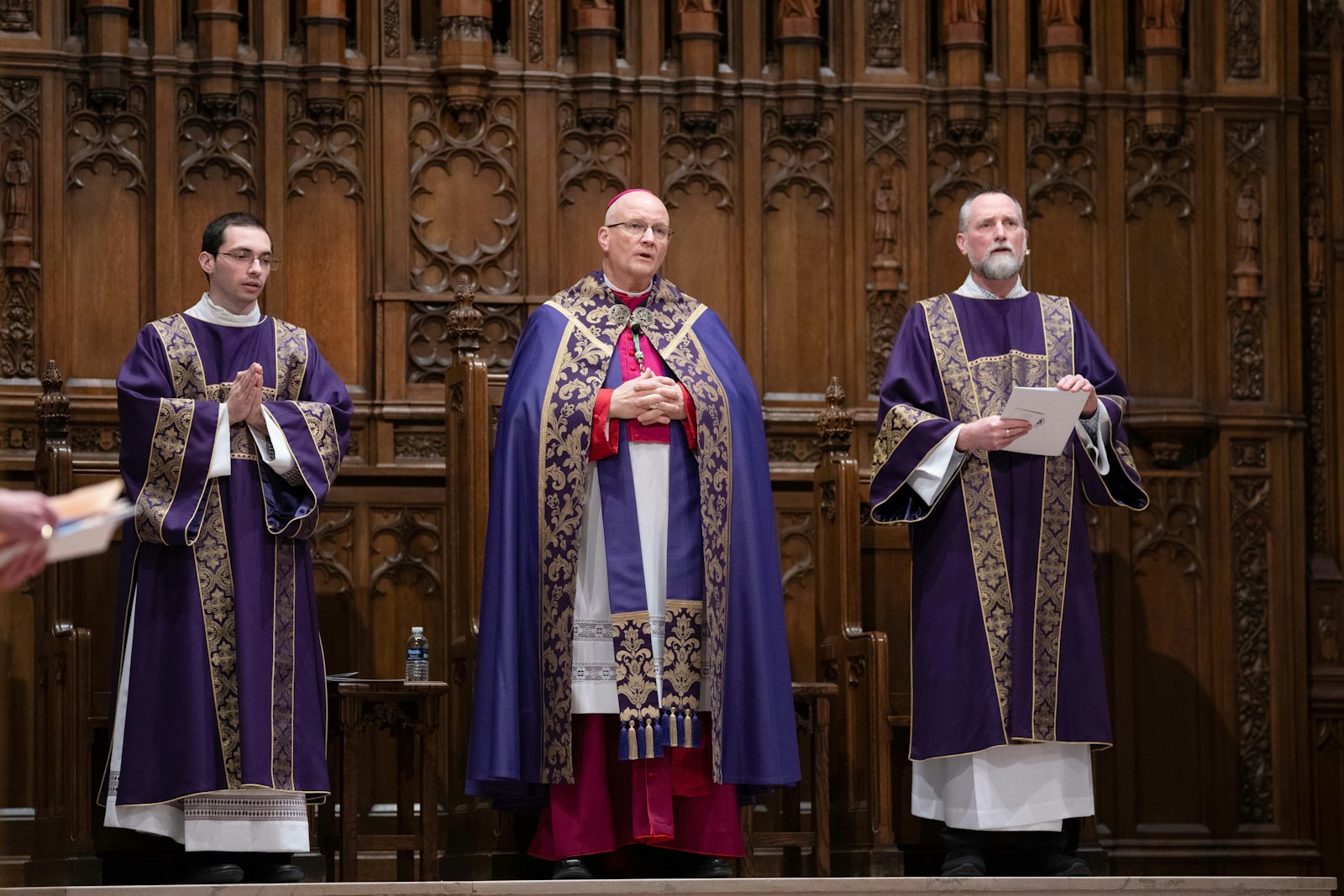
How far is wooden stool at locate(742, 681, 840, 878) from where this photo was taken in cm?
658

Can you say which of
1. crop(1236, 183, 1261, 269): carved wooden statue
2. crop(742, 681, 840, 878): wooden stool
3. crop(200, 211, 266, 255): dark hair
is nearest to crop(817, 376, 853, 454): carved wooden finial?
crop(742, 681, 840, 878): wooden stool

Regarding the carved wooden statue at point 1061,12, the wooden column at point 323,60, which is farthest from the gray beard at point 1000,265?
the wooden column at point 323,60

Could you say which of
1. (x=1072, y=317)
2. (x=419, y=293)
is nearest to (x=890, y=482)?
(x=1072, y=317)

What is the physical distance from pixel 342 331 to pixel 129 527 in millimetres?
1695

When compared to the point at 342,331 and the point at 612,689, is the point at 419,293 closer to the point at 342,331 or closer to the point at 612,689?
the point at 342,331

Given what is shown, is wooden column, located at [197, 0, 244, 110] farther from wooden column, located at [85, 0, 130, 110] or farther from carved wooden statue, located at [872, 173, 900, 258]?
carved wooden statue, located at [872, 173, 900, 258]

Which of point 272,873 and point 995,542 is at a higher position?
point 995,542

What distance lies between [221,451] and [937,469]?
2393mm

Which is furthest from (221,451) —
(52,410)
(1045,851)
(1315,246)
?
(1315,246)

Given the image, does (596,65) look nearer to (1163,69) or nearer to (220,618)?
(1163,69)

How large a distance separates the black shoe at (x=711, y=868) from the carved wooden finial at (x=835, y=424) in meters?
1.88

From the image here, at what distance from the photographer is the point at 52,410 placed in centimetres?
→ 686

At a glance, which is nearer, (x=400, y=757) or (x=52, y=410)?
(x=400, y=757)

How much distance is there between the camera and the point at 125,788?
602 centimetres
